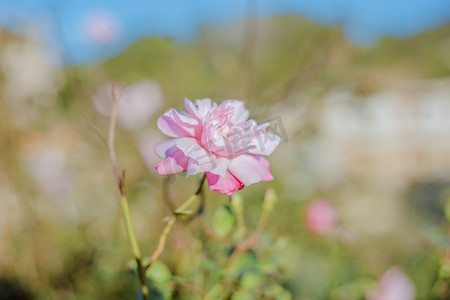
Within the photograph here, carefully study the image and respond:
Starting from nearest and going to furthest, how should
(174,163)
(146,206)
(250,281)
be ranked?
(174,163)
(250,281)
(146,206)

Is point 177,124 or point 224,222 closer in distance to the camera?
point 177,124

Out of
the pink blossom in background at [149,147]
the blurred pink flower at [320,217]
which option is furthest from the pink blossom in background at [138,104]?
the blurred pink flower at [320,217]

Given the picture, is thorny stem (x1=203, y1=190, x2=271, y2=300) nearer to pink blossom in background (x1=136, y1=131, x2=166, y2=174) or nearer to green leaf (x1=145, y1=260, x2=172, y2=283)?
green leaf (x1=145, y1=260, x2=172, y2=283)

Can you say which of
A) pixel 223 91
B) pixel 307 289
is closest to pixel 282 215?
pixel 307 289

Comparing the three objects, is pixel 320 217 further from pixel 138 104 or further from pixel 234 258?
pixel 138 104

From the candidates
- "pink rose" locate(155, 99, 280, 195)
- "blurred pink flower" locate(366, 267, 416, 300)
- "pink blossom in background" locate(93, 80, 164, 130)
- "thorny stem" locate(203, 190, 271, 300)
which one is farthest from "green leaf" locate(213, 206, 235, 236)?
"pink blossom in background" locate(93, 80, 164, 130)

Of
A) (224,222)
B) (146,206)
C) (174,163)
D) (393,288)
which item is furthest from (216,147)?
(146,206)

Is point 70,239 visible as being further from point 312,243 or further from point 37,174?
point 312,243

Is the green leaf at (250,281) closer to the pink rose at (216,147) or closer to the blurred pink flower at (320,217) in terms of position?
the pink rose at (216,147)
